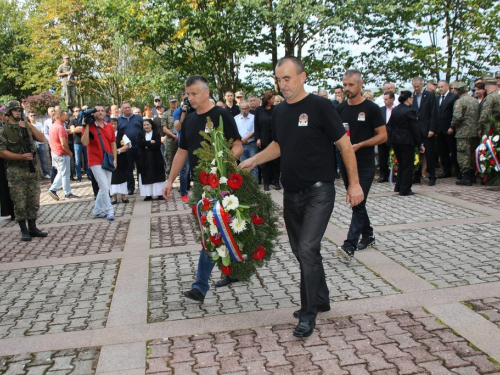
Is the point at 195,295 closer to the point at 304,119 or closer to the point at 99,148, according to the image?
the point at 304,119

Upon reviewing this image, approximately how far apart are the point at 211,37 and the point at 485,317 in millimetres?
15226

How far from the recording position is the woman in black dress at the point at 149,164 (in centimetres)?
1225

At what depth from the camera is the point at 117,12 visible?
719 inches

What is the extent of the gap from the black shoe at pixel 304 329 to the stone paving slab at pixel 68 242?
13.1 feet

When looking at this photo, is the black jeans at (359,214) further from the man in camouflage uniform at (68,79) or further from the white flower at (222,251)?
the man in camouflage uniform at (68,79)

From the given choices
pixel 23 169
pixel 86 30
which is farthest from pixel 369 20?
pixel 86 30

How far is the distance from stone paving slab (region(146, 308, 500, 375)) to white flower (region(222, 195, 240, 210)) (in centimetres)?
105

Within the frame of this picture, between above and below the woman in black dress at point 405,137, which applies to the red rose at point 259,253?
below

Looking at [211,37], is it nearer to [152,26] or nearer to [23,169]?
[152,26]

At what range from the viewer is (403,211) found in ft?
30.8

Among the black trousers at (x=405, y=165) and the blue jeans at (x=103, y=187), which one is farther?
the black trousers at (x=405, y=165)

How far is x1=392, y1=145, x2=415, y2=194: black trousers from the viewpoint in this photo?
10.8m

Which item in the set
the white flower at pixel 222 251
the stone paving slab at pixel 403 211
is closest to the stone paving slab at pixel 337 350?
the white flower at pixel 222 251

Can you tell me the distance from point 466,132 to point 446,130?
843 millimetres
